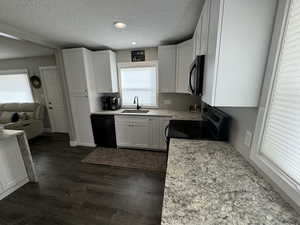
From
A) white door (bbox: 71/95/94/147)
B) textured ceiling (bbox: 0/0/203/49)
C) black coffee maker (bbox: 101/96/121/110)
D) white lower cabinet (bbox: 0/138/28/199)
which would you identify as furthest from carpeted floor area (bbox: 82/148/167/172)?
textured ceiling (bbox: 0/0/203/49)

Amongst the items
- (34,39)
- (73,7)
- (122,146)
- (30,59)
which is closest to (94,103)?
(122,146)

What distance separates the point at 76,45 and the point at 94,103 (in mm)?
1339

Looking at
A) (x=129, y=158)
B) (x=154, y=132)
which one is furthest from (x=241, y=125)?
(x=129, y=158)

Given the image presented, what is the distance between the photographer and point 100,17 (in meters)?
1.62

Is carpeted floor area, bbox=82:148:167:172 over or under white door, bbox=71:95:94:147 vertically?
under

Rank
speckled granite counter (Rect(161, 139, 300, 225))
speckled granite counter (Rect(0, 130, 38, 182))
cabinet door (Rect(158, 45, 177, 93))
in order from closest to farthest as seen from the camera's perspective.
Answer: speckled granite counter (Rect(161, 139, 300, 225)) → speckled granite counter (Rect(0, 130, 38, 182)) → cabinet door (Rect(158, 45, 177, 93))

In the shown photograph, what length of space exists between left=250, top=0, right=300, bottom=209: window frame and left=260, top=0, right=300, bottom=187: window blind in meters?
0.02

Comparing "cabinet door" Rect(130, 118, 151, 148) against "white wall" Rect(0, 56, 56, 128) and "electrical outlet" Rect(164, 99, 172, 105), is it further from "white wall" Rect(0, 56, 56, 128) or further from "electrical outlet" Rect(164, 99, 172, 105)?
"white wall" Rect(0, 56, 56, 128)

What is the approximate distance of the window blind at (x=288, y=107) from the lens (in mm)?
662

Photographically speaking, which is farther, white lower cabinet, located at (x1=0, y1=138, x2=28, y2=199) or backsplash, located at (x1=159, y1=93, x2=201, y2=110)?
backsplash, located at (x1=159, y1=93, x2=201, y2=110)

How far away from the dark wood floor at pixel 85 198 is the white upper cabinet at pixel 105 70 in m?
1.82

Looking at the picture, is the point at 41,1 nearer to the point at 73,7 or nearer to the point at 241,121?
the point at 73,7

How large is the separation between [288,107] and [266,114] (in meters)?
0.15

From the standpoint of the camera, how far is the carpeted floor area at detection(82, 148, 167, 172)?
2.53 m
